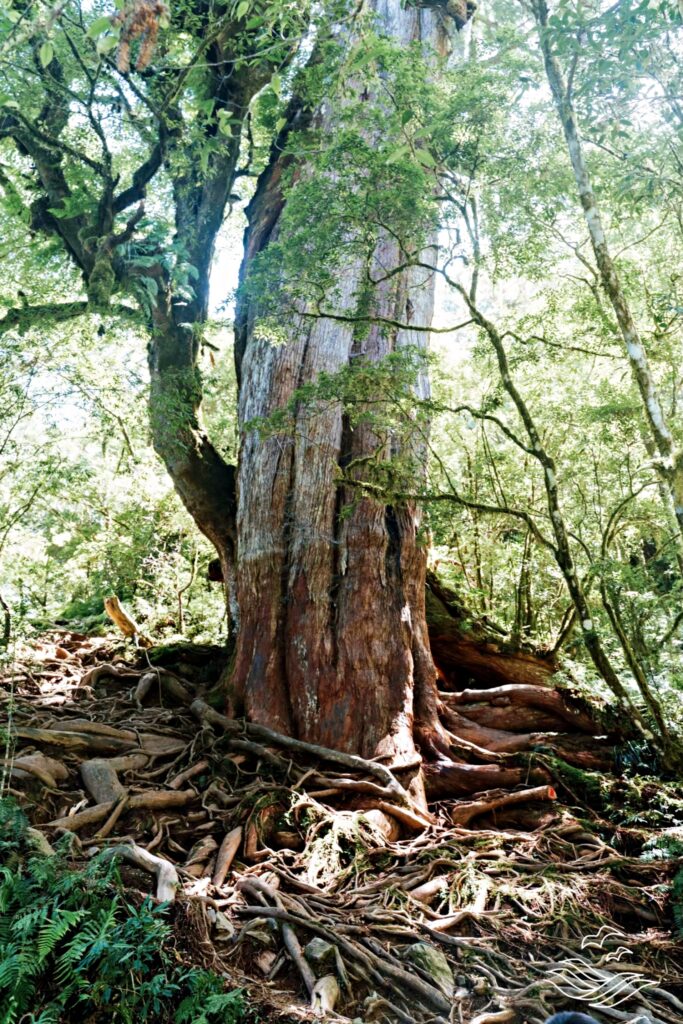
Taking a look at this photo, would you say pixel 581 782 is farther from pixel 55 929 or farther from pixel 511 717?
pixel 55 929

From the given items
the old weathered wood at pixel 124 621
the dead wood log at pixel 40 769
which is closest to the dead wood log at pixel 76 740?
the dead wood log at pixel 40 769

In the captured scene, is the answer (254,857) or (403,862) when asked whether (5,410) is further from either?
(403,862)

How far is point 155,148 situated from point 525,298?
13.2 ft

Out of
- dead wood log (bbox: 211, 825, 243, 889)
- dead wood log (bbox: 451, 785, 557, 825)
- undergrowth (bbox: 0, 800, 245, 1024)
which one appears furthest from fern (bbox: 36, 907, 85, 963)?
dead wood log (bbox: 451, 785, 557, 825)

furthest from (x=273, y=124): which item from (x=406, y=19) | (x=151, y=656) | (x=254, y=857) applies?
(x=254, y=857)

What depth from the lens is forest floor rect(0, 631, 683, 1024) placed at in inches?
122

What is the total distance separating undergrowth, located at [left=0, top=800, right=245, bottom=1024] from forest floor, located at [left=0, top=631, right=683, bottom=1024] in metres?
0.22

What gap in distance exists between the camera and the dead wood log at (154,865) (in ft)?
10.5

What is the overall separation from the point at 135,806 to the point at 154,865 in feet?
3.47

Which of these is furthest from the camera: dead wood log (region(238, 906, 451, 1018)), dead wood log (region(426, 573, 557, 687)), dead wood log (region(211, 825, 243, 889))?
dead wood log (region(426, 573, 557, 687))

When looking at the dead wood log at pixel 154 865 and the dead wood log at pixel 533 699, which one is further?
the dead wood log at pixel 533 699

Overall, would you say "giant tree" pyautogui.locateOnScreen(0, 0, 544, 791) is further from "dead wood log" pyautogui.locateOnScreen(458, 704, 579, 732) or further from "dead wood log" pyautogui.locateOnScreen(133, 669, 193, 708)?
"dead wood log" pyautogui.locateOnScreen(133, 669, 193, 708)

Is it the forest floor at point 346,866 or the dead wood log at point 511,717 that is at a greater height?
Answer: the dead wood log at point 511,717

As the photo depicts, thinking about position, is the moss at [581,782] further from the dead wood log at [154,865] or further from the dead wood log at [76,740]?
the dead wood log at [154,865]
